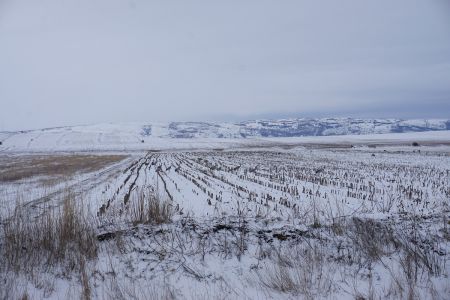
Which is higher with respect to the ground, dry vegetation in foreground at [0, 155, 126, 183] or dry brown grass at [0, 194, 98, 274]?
dry brown grass at [0, 194, 98, 274]

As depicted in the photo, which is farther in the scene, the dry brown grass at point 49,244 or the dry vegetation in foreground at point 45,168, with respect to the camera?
the dry vegetation in foreground at point 45,168

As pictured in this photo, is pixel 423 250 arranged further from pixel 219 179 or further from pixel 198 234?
pixel 219 179

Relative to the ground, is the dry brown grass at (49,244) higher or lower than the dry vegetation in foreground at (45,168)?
higher

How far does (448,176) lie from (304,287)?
16.6m

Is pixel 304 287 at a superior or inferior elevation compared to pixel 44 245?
inferior

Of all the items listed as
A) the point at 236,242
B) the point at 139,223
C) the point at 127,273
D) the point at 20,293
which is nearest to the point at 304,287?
the point at 236,242

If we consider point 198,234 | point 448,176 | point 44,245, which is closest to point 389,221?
point 198,234

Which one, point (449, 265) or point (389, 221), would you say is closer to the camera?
point (449, 265)

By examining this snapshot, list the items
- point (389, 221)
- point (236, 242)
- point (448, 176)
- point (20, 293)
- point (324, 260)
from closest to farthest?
point (20, 293), point (324, 260), point (236, 242), point (389, 221), point (448, 176)

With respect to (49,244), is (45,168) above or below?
below

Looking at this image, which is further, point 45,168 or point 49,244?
point 45,168

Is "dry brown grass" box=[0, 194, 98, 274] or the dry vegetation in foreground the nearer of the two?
"dry brown grass" box=[0, 194, 98, 274]

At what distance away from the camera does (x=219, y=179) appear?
1817 centimetres

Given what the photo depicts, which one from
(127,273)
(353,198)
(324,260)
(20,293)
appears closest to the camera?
(20,293)
